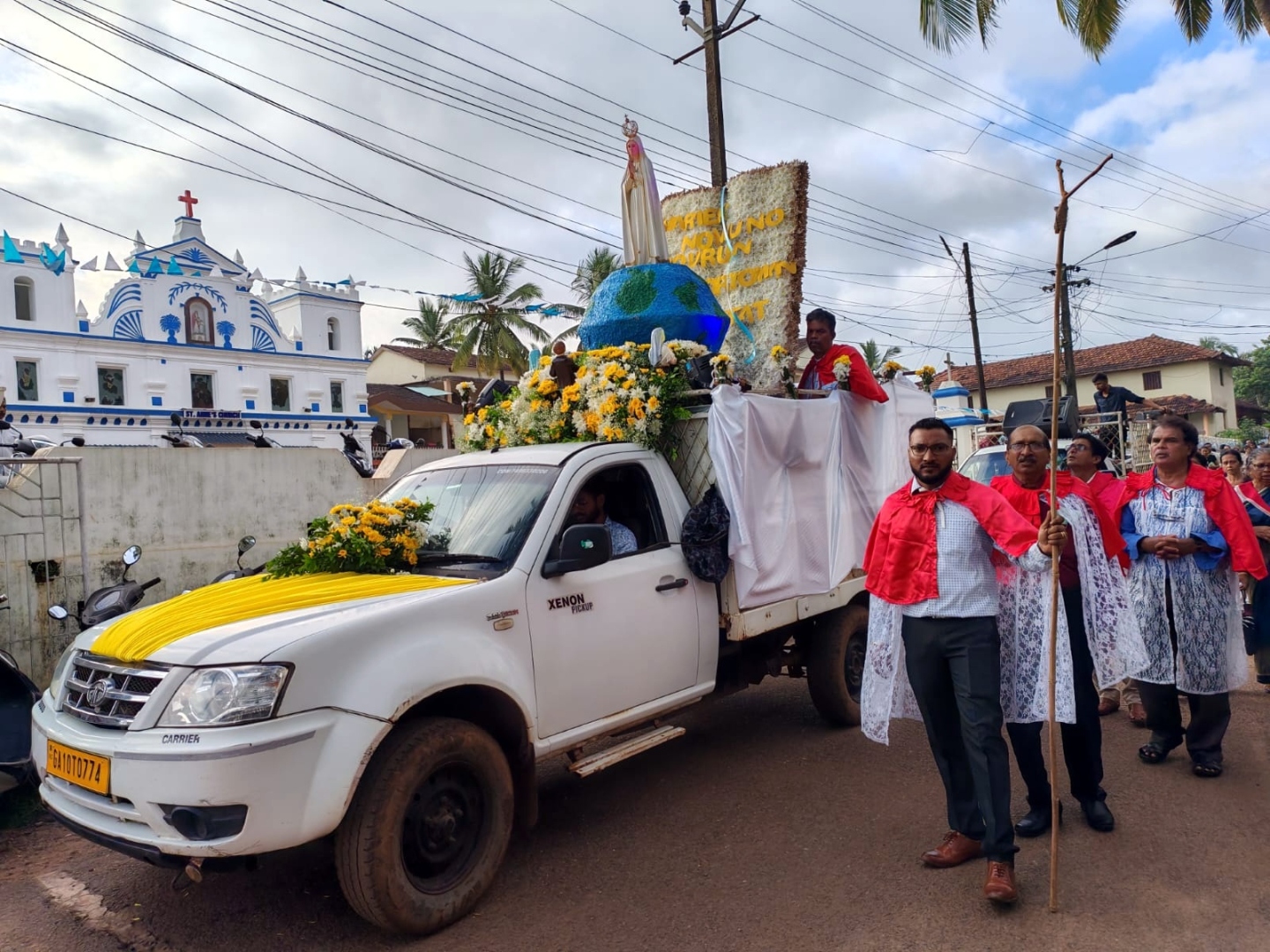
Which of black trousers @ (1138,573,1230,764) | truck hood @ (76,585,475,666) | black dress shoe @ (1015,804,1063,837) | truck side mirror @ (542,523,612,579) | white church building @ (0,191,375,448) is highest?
white church building @ (0,191,375,448)

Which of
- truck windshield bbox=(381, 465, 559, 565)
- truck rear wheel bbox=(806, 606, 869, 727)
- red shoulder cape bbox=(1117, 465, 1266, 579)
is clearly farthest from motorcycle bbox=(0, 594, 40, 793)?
red shoulder cape bbox=(1117, 465, 1266, 579)

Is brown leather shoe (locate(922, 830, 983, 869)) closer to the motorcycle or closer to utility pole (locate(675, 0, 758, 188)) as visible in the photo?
the motorcycle

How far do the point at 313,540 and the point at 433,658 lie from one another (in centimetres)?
127

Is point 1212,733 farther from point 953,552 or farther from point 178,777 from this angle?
point 178,777

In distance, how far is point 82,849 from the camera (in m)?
4.34

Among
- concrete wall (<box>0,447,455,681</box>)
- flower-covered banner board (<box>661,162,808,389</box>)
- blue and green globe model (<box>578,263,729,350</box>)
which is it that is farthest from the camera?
flower-covered banner board (<box>661,162,808,389</box>)

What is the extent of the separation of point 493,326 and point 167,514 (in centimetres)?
2695

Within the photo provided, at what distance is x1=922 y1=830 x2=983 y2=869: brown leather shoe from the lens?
12.3 ft

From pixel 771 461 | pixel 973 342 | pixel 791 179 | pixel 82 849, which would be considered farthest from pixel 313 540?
pixel 973 342

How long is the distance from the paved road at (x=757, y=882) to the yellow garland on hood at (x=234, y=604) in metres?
1.15

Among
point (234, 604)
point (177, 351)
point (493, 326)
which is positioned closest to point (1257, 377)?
point (493, 326)

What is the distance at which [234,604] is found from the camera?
3.63 m

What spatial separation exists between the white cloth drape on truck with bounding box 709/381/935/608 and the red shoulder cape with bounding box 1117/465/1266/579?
6.50 feet

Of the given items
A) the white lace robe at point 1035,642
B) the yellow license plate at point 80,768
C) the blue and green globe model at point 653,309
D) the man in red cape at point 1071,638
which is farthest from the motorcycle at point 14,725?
the man in red cape at point 1071,638
